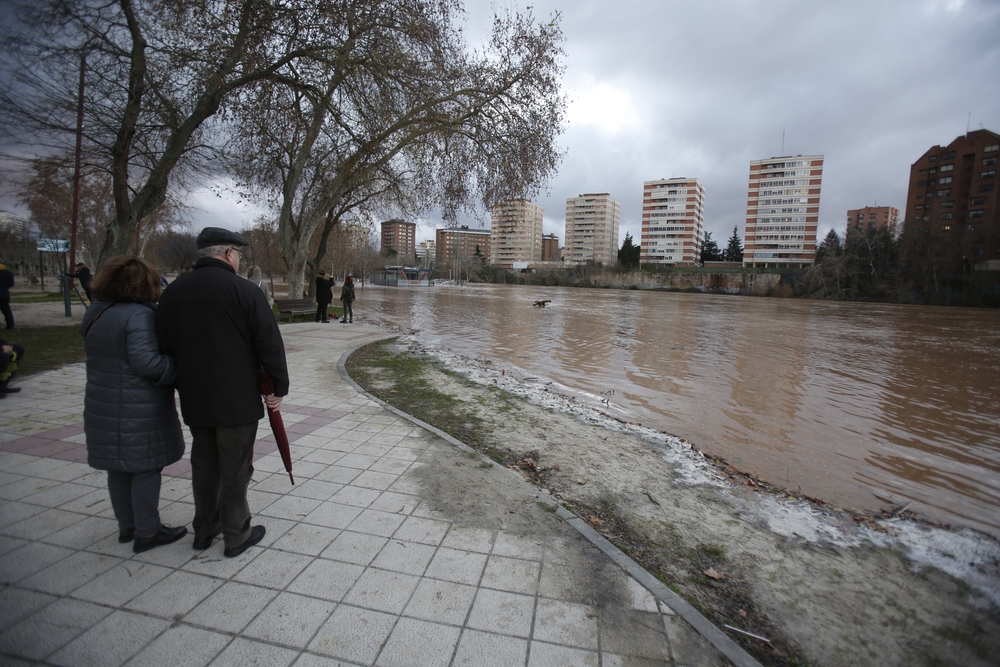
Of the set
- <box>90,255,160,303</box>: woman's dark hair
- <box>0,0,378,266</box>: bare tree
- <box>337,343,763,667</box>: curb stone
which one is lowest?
<box>337,343,763,667</box>: curb stone

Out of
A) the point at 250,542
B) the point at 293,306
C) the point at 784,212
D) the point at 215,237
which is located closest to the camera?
the point at 215,237

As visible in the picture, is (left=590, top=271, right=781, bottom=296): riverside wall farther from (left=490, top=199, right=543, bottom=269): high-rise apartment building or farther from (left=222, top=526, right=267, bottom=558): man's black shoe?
(left=222, top=526, right=267, bottom=558): man's black shoe


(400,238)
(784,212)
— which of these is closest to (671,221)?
(784,212)

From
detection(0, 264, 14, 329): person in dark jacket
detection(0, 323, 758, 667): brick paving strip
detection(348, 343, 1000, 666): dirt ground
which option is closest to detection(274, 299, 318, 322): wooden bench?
detection(0, 264, 14, 329): person in dark jacket

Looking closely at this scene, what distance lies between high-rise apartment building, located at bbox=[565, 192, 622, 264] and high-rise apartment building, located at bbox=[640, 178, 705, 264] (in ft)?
75.4

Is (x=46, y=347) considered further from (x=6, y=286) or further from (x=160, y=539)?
(x=160, y=539)

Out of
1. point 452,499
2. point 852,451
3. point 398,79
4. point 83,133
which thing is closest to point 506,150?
point 398,79

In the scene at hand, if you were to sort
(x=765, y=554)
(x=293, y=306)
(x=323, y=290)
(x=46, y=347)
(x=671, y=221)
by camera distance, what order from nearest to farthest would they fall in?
(x=765, y=554)
(x=46, y=347)
(x=323, y=290)
(x=293, y=306)
(x=671, y=221)

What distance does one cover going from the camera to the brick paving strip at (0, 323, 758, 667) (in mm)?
2154

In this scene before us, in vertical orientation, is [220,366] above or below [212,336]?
below

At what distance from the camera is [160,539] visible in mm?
2861

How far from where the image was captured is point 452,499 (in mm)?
3736

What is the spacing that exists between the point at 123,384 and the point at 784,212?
11801 cm

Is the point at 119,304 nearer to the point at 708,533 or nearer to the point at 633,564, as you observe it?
the point at 633,564
